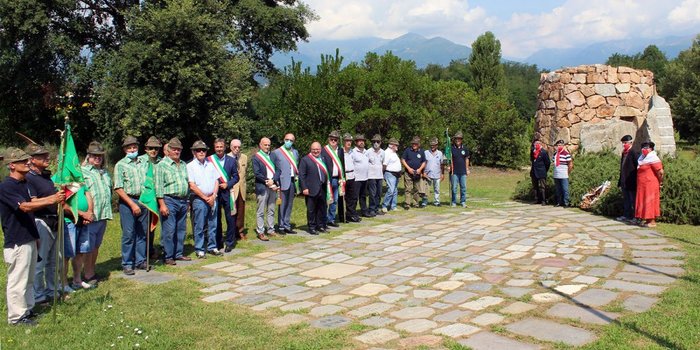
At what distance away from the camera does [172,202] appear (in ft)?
23.9

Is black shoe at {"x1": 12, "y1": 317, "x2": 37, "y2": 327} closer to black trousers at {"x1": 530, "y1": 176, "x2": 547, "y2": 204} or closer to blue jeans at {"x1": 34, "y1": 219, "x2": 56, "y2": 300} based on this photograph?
blue jeans at {"x1": 34, "y1": 219, "x2": 56, "y2": 300}

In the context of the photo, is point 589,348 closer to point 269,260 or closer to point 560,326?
point 560,326

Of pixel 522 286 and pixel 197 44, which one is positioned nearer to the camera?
pixel 522 286

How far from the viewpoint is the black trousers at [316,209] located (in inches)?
377


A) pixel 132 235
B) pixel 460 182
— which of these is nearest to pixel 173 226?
pixel 132 235

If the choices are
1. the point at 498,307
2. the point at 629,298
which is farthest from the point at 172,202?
the point at 629,298

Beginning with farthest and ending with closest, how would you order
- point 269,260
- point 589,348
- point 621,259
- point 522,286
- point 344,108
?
point 344,108 < point 269,260 < point 621,259 < point 522,286 < point 589,348

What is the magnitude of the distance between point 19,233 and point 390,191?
7946 mm

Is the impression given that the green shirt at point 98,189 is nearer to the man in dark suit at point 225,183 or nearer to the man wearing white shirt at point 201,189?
the man wearing white shirt at point 201,189

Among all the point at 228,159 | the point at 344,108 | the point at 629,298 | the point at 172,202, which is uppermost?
the point at 344,108

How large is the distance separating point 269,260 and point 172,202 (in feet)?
5.04

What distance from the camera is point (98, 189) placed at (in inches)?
253

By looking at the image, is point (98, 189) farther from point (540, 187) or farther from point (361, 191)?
point (540, 187)

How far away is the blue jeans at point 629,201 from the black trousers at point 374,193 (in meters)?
4.68
